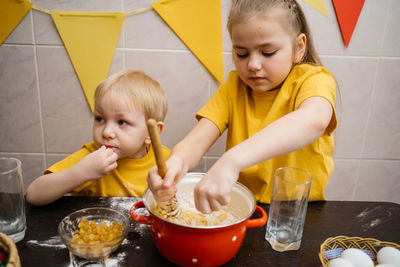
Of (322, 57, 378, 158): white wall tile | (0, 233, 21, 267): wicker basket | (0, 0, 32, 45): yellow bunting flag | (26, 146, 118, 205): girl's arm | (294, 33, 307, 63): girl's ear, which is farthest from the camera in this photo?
(322, 57, 378, 158): white wall tile

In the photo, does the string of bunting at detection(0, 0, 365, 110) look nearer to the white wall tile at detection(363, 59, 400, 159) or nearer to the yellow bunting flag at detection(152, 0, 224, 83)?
the yellow bunting flag at detection(152, 0, 224, 83)

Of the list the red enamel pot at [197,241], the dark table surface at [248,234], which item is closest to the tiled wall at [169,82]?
the dark table surface at [248,234]

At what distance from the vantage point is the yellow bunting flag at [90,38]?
1334 mm

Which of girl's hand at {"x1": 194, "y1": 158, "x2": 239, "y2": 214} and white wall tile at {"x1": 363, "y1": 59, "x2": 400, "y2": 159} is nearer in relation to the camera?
girl's hand at {"x1": 194, "y1": 158, "x2": 239, "y2": 214}

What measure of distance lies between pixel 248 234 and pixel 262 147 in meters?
0.21

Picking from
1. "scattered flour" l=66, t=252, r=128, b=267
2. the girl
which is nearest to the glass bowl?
"scattered flour" l=66, t=252, r=128, b=267

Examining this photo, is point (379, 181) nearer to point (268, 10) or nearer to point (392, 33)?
point (392, 33)

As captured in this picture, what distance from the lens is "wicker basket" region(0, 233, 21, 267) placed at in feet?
1.52

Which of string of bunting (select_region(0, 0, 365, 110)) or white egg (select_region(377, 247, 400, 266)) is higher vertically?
string of bunting (select_region(0, 0, 365, 110))

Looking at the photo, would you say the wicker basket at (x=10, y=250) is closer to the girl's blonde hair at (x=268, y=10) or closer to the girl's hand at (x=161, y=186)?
the girl's hand at (x=161, y=186)

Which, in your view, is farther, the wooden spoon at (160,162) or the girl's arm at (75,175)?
the girl's arm at (75,175)

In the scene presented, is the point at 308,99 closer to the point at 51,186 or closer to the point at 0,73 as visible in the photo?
the point at 51,186

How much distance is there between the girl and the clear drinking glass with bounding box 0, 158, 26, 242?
0.29 meters

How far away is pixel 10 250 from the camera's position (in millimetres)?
497
